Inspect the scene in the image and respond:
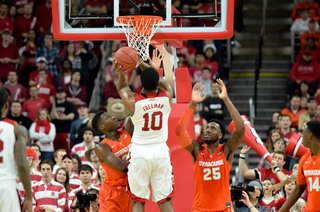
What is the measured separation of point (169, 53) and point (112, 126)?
192cm

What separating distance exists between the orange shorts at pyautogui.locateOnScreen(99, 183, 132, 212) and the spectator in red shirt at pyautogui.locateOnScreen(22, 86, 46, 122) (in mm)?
6629

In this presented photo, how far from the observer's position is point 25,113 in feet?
48.0

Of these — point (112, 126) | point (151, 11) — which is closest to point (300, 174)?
point (112, 126)

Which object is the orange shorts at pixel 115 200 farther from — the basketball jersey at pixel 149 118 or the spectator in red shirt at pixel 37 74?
the spectator in red shirt at pixel 37 74

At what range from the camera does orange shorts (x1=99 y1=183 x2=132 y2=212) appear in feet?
27.2

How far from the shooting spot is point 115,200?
8289mm

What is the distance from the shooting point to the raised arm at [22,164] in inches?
251

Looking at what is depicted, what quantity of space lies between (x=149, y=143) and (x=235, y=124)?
41.1 inches

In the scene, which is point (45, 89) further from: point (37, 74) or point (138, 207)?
point (138, 207)

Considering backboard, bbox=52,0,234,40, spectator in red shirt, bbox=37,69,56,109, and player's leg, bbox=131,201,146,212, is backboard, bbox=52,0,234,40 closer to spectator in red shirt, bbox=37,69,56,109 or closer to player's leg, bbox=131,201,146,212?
player's leg, bbox=131,201,146,212

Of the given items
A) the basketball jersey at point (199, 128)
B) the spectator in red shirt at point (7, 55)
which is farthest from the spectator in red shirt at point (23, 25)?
the basketball jersey at point (199, 128)

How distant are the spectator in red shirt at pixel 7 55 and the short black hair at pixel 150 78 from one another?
868 centimetres

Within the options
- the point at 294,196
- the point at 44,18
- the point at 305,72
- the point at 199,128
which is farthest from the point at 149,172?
the point at 44,18

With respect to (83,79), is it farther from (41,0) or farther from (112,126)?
(112,126)
